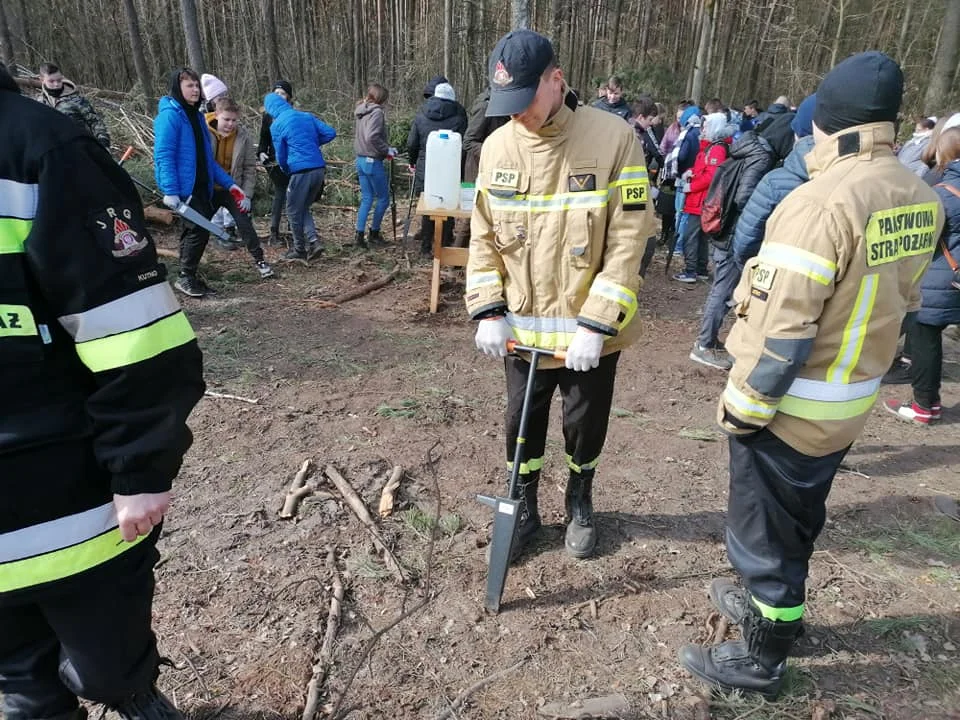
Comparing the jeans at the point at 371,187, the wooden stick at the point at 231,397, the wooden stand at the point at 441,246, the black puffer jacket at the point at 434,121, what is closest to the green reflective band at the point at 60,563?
the wooden stick at the point at 231,397

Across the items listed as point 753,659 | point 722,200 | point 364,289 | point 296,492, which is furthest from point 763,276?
point 364,289

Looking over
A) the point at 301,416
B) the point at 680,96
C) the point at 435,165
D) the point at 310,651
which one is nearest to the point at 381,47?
the point at 680,96

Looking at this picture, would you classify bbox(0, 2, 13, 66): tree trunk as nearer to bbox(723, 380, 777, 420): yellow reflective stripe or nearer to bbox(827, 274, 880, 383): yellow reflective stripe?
bbox(723, 380, 777, 420): yellow reflective stripe

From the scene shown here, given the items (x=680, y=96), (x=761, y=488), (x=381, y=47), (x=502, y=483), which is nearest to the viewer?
(x=761, y=488)

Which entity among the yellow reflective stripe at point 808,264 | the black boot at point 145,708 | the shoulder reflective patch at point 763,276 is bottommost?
the black boot at point 145,708

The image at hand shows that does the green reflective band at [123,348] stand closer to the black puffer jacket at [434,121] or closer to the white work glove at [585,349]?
the white work glove at [585,349]

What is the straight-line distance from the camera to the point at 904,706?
2357 millimetres

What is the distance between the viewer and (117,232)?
1.38 m

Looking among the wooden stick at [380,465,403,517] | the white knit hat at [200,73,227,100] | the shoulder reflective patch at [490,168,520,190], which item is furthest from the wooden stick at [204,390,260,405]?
the white knit hat at [200,73,227,100]

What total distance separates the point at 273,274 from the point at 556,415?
422 cm

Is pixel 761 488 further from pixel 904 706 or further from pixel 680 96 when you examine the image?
pixel 680 96

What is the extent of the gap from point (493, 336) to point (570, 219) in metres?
0.55

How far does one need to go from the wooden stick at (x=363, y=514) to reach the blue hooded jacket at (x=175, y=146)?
12.5 ft

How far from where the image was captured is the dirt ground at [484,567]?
237 centimetres
